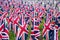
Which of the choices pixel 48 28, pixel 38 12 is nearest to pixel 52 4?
pixel 38 12

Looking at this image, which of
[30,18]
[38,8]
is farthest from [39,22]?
[38,8]

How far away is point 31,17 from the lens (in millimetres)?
9273

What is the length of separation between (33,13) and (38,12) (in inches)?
9.7

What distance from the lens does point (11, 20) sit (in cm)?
802

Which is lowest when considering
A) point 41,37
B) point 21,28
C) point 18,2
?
point 41,37

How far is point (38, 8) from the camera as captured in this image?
1031 centimetres

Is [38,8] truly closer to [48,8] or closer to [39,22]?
[48,8]

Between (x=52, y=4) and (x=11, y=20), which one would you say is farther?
(x=52, y=4)

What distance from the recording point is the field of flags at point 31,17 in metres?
6.90

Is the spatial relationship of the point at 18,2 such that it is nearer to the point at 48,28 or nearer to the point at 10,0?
the point at 10,0

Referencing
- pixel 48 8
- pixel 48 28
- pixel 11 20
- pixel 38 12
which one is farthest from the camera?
pixel 48 8

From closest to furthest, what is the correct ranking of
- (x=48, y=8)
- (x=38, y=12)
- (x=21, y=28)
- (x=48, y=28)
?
(x=21, y=28), (x=48, y=28), (x=38, y=12), (x=48, y=8)

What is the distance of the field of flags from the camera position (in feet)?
22.6

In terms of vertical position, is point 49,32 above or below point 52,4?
below
